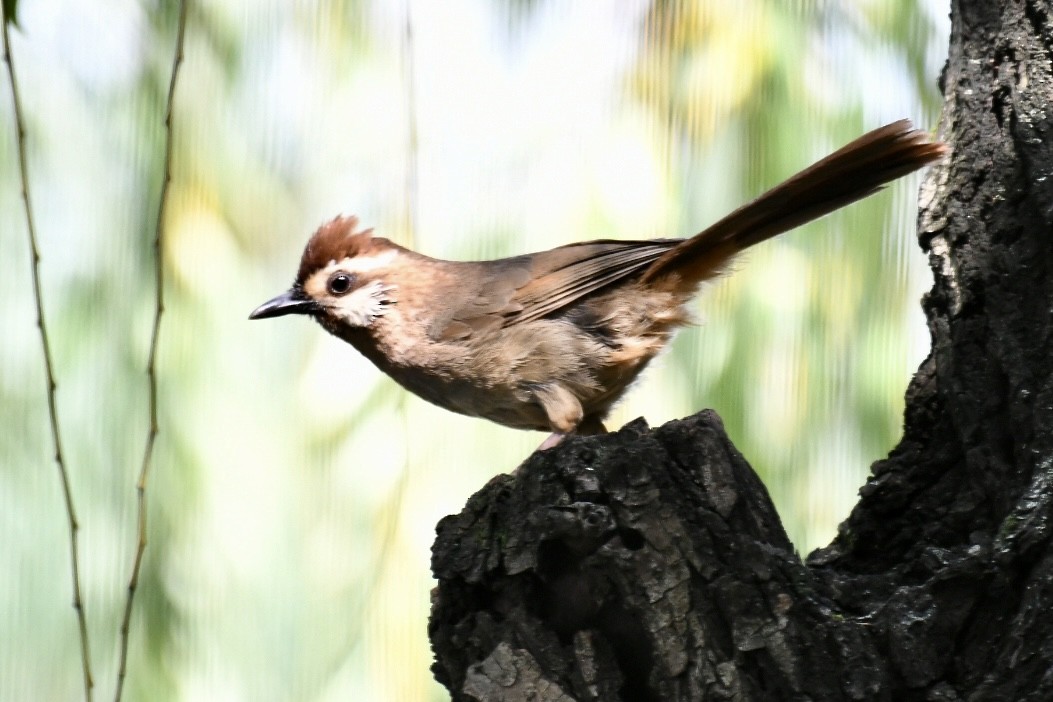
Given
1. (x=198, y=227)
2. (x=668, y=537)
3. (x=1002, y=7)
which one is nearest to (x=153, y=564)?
(x=198, y=227)

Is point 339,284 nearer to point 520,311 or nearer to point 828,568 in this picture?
point 520,311

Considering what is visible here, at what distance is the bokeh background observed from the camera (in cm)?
309

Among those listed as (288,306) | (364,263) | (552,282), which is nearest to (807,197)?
(552,282)

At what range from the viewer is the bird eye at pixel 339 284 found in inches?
109

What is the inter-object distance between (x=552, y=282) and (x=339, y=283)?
56 centimetres

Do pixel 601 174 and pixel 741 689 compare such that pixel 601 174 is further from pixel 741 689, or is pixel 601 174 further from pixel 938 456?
pixel 741 689

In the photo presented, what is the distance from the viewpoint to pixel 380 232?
324 cm

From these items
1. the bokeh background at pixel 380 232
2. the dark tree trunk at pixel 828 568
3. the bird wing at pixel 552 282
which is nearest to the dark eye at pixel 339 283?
the bird wing at pixel 552 282

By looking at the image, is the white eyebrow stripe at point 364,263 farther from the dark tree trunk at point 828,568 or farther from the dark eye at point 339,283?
the dark tree trunk at point 828,568

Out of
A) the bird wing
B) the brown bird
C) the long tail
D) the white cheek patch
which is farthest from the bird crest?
the long tail

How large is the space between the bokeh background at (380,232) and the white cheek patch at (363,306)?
48 centimetres

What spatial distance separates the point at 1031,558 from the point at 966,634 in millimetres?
160

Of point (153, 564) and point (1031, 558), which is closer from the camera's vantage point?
point (1031, 558)

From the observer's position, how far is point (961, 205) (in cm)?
215
